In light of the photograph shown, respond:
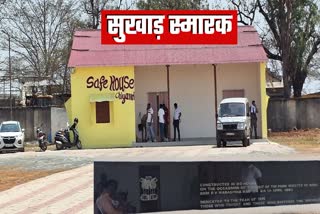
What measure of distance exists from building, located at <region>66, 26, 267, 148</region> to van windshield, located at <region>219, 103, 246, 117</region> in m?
4.54

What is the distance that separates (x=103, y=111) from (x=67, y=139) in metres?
2.55

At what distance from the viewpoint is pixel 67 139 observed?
29422 millimetres

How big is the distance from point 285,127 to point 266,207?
2750 cm

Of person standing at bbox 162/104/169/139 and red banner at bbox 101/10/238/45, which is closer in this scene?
red banner at bbox 101/10/238/45

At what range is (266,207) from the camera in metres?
8.66

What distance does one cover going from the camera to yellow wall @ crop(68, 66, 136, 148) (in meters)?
30.5

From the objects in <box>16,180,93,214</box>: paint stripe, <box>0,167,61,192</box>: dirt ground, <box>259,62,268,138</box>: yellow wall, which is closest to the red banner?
<box>259,62,268,138</box>: yellow wall

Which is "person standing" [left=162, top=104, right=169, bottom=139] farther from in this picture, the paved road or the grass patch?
the paved road

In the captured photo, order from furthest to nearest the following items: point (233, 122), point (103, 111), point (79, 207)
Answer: point (103, 111)
point (233, 122)
point (79, 207)

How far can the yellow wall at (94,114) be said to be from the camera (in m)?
30.5

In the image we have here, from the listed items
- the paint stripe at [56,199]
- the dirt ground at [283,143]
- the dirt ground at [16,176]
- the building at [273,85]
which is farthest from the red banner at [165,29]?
the building at [273,85]

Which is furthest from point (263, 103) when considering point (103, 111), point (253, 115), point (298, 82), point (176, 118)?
point (298, 82)

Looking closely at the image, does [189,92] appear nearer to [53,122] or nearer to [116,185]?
[53,122]

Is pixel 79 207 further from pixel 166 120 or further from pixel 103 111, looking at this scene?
pixel 166 120
